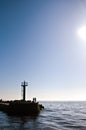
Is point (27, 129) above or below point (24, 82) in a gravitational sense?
below

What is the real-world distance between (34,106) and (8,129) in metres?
24.9

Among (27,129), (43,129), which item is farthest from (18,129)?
(43,129)

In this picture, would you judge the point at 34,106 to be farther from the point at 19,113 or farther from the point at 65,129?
the point at 65,129

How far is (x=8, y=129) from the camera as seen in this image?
30703mm

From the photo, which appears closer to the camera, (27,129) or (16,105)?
(27,129)

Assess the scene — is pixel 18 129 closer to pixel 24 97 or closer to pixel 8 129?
pixel 8 129

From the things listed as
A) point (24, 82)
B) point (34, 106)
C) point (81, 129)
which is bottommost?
point (81, 129)

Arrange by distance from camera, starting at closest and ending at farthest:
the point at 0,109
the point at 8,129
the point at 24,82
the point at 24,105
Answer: the point at 8,129
the point at 24,105
the point at 24,82
the point at 0,109

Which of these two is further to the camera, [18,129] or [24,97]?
[24,97]

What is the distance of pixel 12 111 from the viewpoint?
55.6 metres

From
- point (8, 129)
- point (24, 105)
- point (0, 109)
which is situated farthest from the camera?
point (0, 109)

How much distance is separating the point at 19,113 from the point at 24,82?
11317 millimetres

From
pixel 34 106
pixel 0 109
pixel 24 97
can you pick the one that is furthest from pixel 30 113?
pixel 0 109

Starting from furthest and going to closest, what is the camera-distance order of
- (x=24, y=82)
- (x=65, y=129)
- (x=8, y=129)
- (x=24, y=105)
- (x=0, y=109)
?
(x=0, y=109)
(x=24, y=82)
(x=24, y=105)
(x=65, y=129)
(x=8, y=129)
